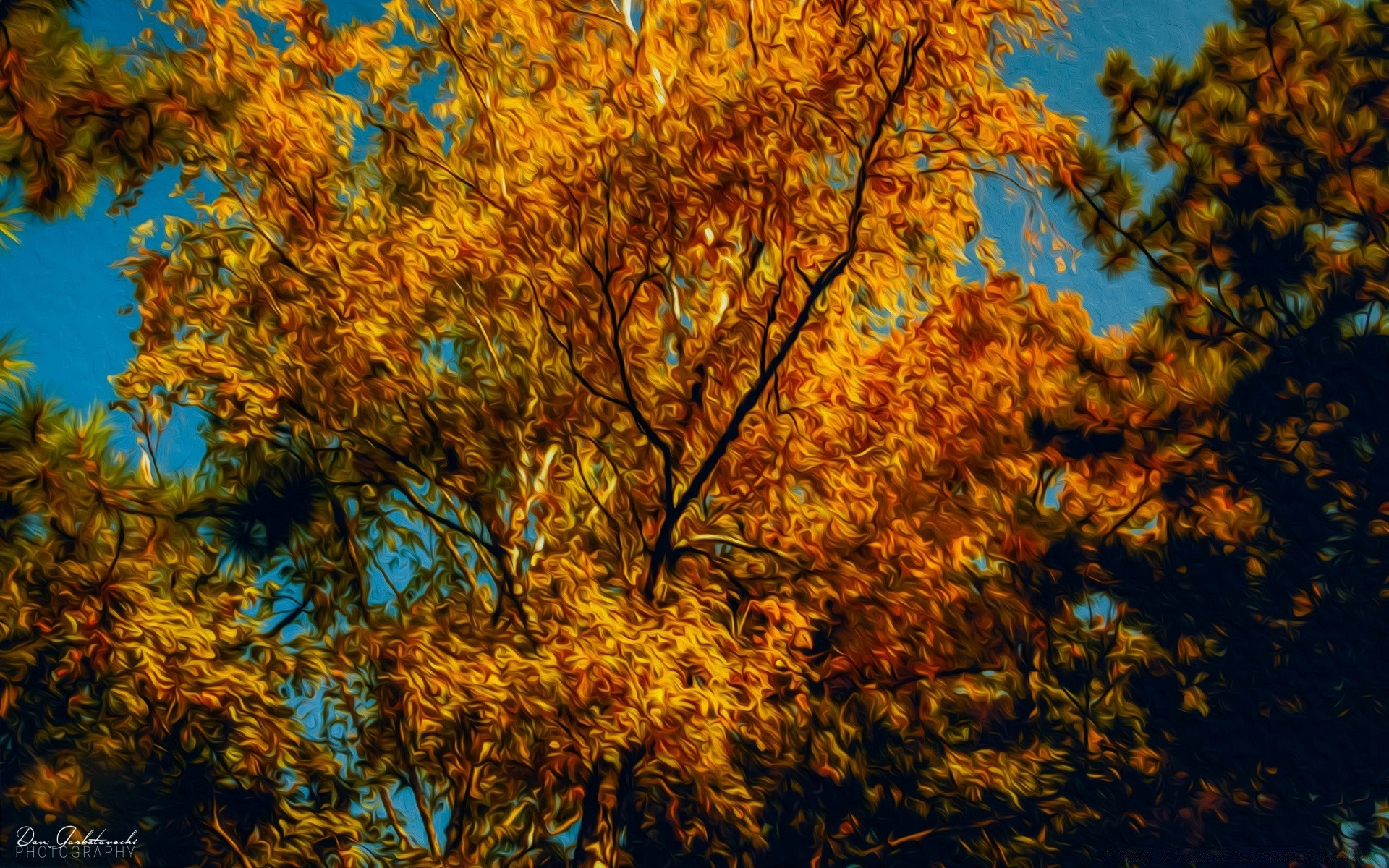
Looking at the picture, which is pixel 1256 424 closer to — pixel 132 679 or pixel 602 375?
pixel 602 375

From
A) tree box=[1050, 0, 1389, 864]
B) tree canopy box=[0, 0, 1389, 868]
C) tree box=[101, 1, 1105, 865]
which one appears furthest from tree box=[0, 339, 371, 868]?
tree box=[1050, 0, 1389, 864]

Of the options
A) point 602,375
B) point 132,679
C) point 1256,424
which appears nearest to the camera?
point 1256,424

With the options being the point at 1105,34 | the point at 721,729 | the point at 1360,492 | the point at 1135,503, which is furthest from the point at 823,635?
the point at 1105,34

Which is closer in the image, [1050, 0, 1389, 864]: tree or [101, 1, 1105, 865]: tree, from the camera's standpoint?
[1050, 0, 1389, 864]: tree

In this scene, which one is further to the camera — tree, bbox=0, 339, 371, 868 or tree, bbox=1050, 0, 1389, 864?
tree, bbox=0, 339, 371, 868

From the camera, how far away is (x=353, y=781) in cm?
422

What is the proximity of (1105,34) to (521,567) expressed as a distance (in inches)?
107
